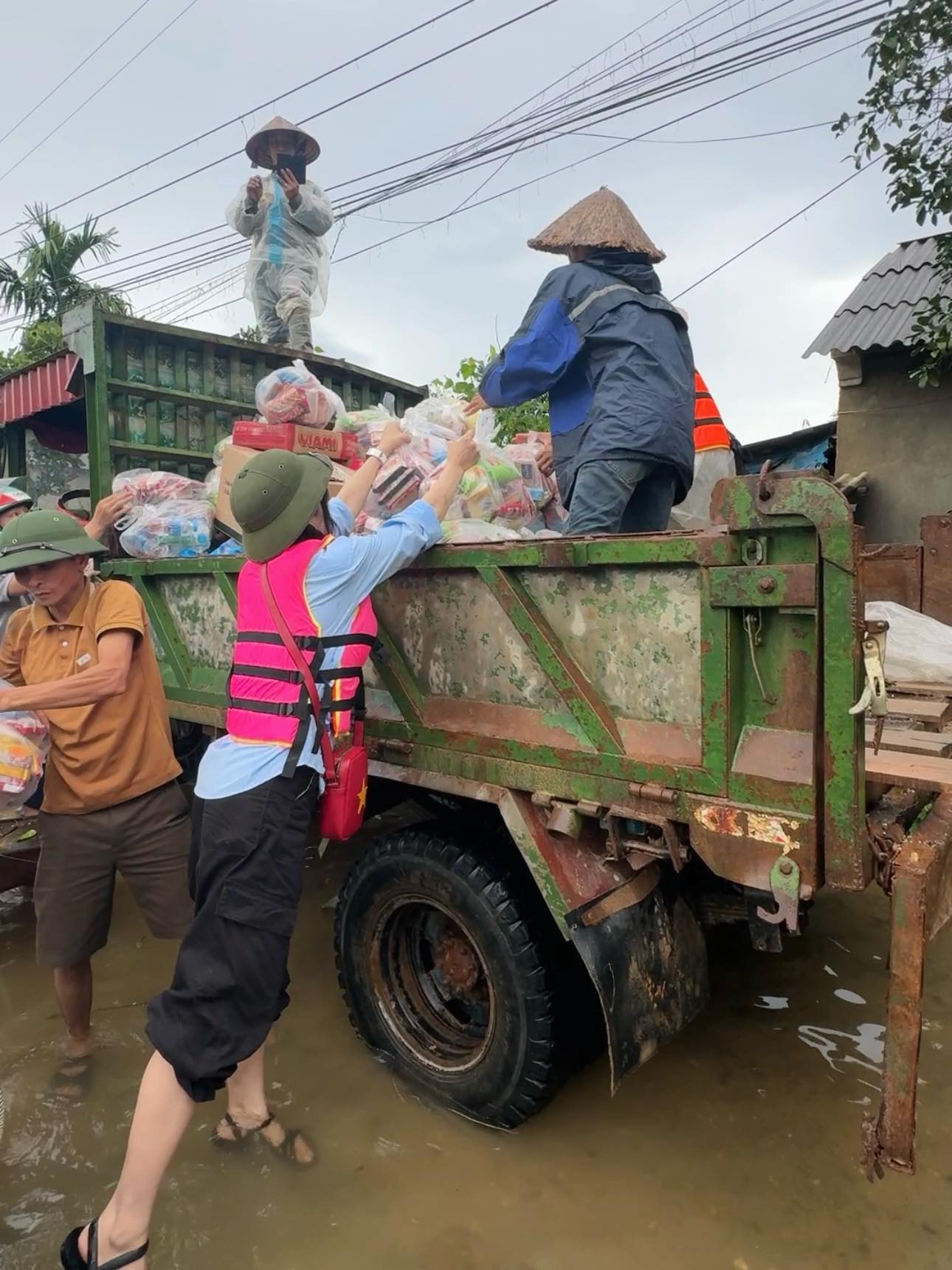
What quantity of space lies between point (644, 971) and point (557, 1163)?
596 mm

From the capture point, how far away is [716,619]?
1.69 metres

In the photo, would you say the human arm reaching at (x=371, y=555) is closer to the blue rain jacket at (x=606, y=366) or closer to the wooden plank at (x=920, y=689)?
the blue rain jacket at (x=606, y=366)

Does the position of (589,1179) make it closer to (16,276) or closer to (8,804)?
(8,804)

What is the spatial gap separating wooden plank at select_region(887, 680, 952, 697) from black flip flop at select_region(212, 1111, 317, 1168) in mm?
2120

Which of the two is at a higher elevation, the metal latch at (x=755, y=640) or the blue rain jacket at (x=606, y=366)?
the blue rain jacket at (x=606, y=366)

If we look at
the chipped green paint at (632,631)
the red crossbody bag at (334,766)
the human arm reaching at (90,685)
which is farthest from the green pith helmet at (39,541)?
the chipped green paint at (632,631)

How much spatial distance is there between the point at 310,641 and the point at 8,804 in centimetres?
117

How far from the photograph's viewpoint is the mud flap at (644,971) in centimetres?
196

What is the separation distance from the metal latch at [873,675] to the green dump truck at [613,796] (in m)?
0.02

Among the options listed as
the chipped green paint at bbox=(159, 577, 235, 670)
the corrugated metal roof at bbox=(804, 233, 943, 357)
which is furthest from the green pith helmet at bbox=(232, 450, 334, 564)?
the corrugated metal roof at bbox=(804, 233, 943, 357)

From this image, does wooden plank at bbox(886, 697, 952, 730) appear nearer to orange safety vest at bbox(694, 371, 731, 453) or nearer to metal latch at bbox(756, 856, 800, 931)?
metal latch at bbox(756, 856, 800, 931)

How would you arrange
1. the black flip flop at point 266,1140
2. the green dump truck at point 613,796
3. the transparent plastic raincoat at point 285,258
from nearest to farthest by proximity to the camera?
1. the green dump truck at point 613,796
2. the black flip flop at point 266,1140
3. the transparent plastic raincoat at point 285,258

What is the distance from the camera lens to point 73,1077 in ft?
8.63

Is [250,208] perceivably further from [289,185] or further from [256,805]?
[256,805]
